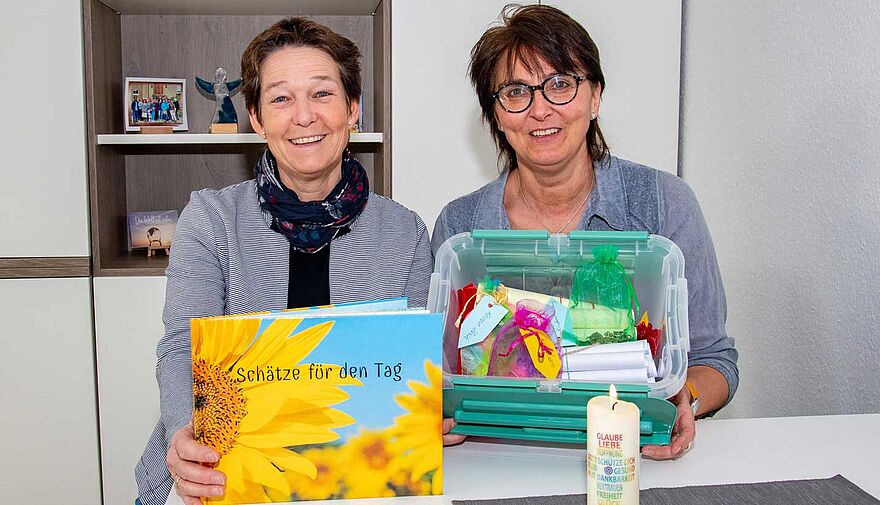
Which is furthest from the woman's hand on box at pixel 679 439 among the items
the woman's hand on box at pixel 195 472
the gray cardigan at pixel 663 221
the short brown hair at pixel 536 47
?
the short brown hair at pixel 536 47

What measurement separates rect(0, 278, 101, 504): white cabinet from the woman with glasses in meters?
1.32

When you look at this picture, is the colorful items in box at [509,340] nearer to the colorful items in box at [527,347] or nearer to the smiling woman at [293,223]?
the colorful items in box at [527,347]

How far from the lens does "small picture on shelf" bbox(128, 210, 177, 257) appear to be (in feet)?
8.42

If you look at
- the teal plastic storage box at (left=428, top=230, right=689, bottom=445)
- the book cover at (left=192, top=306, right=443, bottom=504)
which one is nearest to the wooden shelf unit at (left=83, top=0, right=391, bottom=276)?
the teal plastic storage box at (left=428, top=230, right=689, bottom=445)

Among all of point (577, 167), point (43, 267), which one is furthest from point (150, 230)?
point (577, 167)

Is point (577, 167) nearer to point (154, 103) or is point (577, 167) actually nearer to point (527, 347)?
point (527, 347)

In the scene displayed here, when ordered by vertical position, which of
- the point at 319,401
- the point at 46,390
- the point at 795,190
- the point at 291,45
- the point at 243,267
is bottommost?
the point at 46,390

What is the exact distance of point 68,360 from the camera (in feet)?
7.62

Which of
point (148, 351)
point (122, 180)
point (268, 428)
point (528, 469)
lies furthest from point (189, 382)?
point (122, 180)

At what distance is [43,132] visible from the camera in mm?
2273

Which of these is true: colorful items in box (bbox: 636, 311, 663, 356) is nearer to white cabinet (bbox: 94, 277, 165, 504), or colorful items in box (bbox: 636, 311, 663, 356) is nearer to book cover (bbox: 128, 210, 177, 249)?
white cabinet (bbox: 94, 277, 165, 504)

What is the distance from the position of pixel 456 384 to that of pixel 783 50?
1282 millimetres

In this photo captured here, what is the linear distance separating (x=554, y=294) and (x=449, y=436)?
33 centimetres

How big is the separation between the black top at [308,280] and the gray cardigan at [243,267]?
11 mm
